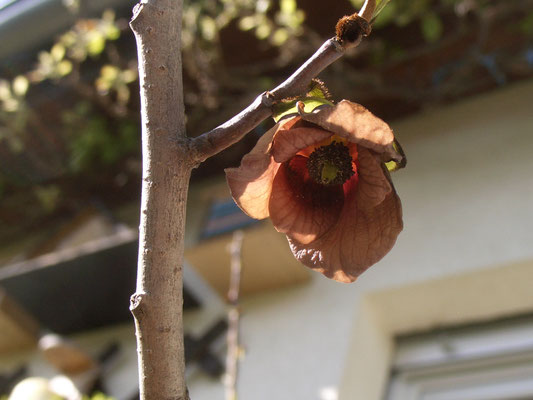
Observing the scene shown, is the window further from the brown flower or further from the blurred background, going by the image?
the brown flower

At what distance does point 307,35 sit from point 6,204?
1559mm

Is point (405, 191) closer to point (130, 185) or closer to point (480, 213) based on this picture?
point (480, 213)

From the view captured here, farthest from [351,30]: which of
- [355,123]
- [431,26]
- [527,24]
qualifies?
[527,24]

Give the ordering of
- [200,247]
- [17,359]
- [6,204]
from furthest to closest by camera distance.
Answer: [6,204]
[17,359]
[200,247]

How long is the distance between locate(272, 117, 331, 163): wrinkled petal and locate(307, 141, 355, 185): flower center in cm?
9

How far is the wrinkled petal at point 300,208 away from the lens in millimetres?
844

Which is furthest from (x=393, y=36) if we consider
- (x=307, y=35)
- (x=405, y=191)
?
(x=405, y=191)

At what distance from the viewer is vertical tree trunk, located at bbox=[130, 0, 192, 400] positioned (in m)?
0.68

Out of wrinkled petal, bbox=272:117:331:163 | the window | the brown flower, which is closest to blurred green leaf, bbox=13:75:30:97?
the window

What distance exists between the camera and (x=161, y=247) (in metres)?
0.68

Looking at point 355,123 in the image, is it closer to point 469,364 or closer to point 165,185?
point 165,185

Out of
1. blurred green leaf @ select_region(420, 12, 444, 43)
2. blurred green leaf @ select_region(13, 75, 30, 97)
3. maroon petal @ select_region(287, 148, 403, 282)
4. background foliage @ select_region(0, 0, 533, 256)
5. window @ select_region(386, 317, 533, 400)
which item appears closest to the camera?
maroon petal @ select_region(287, 148, 403, 282)

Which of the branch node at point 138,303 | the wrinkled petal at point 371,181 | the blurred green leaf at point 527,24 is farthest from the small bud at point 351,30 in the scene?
the blurred green leaf at point 527,24

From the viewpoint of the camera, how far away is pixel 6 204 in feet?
10.4
